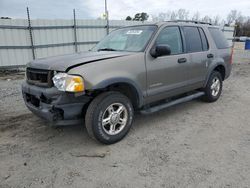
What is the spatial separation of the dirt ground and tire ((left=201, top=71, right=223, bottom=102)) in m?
0.68

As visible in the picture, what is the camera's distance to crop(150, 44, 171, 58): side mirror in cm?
356

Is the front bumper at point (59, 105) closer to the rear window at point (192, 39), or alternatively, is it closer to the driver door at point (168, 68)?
the driver door at point (168, 68)

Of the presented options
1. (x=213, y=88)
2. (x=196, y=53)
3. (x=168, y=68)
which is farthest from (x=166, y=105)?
(x=213, y=88)

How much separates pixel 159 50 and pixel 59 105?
182 cm

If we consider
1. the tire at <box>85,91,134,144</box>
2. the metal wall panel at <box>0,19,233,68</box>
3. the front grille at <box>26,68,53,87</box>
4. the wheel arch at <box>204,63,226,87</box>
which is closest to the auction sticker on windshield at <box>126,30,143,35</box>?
the tire at <box>85,91,134,144</box>

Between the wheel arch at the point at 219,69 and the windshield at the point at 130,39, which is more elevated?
the windshield at the point at 130,39

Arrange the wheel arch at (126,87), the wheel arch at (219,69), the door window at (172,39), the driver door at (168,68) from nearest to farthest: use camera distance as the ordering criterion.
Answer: the wheel arch at (126,87)
the driver door at (168,68)
the door window at (172,39)
the wheel arch at (219,69)

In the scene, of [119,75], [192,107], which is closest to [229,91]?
[192,107]

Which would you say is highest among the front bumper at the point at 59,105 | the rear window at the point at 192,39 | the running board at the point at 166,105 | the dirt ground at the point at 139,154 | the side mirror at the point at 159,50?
the rear window at the point at 192,39

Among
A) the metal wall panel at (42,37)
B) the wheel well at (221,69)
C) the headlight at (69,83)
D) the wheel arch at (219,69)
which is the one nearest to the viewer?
the headlight at (69,83)

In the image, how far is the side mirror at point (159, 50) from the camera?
140 inches

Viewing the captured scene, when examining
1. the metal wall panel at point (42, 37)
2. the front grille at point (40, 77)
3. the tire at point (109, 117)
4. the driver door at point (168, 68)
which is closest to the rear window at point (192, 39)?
the driver door at point (168, 68)

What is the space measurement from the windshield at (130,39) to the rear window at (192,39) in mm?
918

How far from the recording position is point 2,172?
2.71 meters
